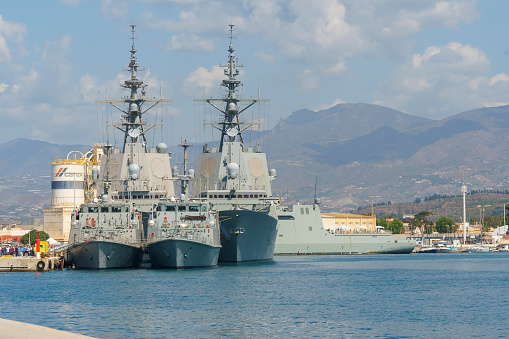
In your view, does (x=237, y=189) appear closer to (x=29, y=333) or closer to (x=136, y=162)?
(x=136, y=162)

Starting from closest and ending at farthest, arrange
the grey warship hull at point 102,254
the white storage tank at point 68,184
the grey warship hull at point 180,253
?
1. the grey warship hull at point 180,253
2. the grey warship hull at point 102,254
3. the white storage tank at point 68,184

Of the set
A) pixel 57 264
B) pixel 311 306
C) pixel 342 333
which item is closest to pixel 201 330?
pixel 342 333

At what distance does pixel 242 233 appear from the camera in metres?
77.4

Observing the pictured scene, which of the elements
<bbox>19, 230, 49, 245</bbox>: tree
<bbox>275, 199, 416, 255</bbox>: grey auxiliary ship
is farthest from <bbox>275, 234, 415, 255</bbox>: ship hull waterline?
<bbox>19, 230, 49, 245</bbox>: tree

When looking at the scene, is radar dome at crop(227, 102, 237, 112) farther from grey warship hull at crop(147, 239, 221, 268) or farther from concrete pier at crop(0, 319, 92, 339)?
concrete pier at crop(0, 319, 92, 339)

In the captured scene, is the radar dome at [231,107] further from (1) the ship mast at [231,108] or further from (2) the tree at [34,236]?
(2) the tree at [34,236]

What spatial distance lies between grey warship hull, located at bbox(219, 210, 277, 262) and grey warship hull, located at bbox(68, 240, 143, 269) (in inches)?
364

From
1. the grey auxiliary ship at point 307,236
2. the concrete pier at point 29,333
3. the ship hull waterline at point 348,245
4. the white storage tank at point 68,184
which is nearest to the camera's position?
the concrete pier at point 29,333

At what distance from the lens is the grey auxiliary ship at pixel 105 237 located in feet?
226

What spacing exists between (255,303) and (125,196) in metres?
38.9

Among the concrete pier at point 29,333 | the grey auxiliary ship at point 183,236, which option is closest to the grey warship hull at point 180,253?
the grey auxiliary ship at point 183,236

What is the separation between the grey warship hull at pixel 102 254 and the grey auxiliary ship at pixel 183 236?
2.10 m

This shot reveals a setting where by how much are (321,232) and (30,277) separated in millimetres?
50686

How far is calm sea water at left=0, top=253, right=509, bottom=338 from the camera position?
38.1 metres
